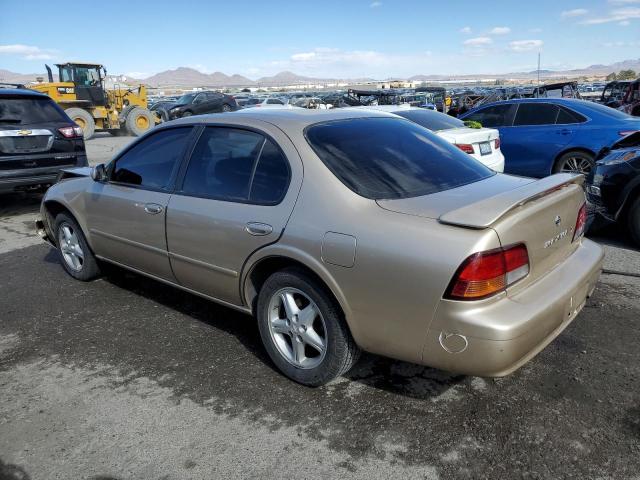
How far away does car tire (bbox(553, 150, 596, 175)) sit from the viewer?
836 cm

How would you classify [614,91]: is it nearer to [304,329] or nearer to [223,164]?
[223,164]

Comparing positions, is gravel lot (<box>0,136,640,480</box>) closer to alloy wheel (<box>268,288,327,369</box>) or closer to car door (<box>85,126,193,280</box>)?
alloy wheel (<box>268,288,327,369</box>)

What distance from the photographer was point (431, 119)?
8.13 meters

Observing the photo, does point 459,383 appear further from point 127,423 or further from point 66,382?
point 66,382

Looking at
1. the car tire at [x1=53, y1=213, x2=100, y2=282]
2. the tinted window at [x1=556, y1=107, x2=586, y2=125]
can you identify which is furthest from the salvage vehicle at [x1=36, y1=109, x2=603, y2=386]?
the tinted window at [x1=556, y1=107, x2=586, y2=125]

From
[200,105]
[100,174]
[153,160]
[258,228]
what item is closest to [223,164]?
[258,228]

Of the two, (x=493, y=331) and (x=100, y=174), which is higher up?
(x=100, y=174)

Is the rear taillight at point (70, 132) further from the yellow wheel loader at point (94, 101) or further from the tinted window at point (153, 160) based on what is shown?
the yellow wheel loader at point (94, 101)

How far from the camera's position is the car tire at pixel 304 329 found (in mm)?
2842

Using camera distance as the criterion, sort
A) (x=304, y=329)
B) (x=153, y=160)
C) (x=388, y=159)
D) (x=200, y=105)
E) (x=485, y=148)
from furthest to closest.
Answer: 1. (x=200, y=105)
2. (x=485, y=148)
3. (x=153, y=160)
4. (x=388, y=159)
5. (x=304, y=329)

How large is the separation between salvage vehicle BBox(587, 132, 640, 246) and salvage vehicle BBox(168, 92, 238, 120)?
22640 millimetres

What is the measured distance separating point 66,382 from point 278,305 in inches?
54.7

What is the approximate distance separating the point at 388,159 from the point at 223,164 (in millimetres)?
1088

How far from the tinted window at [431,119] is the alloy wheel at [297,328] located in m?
5.34
